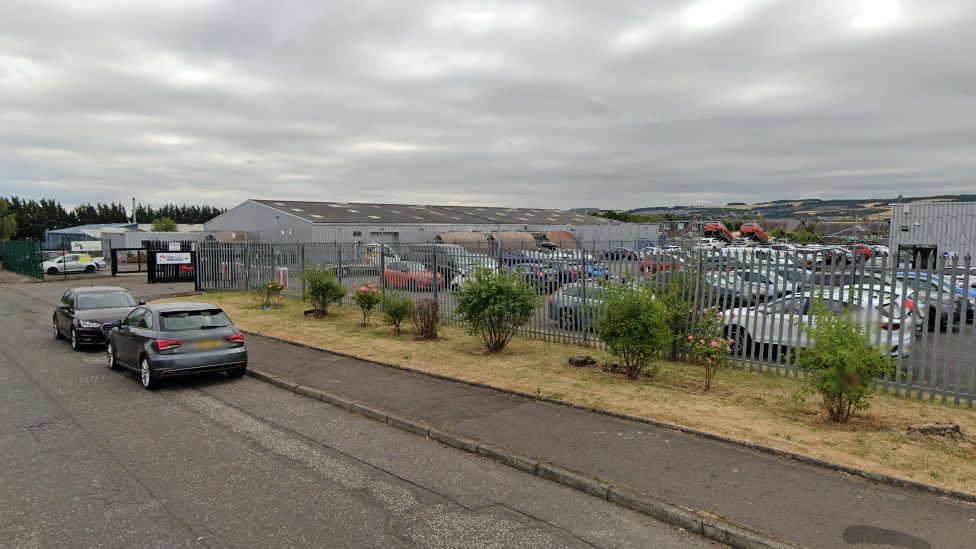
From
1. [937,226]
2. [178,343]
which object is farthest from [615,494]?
[937,226]

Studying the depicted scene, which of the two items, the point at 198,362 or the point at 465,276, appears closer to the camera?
the point at 198,362

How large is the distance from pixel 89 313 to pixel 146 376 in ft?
18.3

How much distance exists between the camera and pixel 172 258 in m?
32.2

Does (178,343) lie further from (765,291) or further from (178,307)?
(765,291)

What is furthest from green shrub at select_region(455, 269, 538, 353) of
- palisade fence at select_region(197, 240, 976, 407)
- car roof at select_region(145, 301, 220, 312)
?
car roof at select_region(145, 301, 220, 312)

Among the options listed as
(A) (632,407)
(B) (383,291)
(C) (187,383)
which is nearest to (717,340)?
(A) (632,407)

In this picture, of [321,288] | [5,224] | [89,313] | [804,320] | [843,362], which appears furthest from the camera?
[5,224]

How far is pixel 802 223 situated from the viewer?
70438 millimetres

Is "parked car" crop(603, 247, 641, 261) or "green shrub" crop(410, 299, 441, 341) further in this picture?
"green shrub" crop(410, 299, 441, 341)

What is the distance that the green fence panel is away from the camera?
39281 millimetres

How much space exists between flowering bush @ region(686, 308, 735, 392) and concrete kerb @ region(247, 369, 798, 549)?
11.8 feet

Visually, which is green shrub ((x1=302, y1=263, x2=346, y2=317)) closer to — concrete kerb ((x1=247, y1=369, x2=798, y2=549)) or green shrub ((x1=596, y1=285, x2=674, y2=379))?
concrete kerb ((x1=247, y1=369, x2=798, y2=549))

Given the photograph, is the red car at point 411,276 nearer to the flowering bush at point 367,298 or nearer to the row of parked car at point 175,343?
the flowering bush at point 367,298

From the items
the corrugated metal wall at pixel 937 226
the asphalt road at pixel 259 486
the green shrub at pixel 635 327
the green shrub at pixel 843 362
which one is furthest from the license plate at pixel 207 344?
the corrugated metal wall at pixel 937 226
